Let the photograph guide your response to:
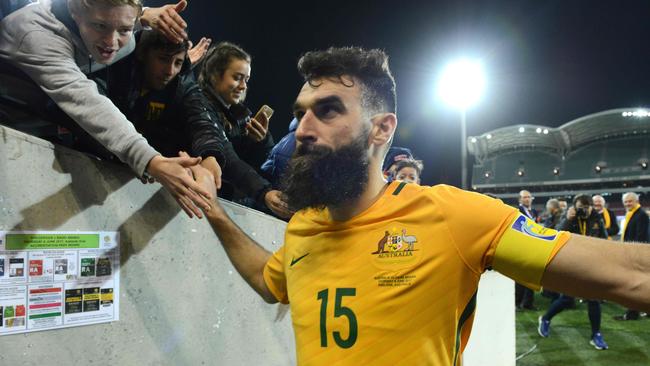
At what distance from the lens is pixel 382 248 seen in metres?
1.71

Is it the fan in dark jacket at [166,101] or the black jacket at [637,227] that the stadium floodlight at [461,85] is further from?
the fan in dark jacket at [166,101]

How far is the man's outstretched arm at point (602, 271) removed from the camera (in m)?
1.37

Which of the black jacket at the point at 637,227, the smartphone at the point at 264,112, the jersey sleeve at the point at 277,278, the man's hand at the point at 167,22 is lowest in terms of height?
the black jacket at the point at 637,227

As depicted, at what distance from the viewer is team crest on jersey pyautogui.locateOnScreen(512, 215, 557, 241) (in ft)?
4.93

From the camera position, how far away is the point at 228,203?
2.93 m

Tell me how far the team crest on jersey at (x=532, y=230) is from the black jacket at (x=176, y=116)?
1522mm

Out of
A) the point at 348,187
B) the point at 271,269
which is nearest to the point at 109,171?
the point at 271,269

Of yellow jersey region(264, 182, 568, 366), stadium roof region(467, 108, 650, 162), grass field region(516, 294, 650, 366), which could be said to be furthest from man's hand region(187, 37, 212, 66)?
stadium roof region(467, 108, 650, 162)

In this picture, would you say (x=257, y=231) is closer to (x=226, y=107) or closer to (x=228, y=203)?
(x=228, y=203)

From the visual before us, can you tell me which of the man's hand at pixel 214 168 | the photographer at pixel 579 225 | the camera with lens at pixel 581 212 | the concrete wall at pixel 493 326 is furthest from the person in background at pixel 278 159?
the camera with lens at pixel 581 212

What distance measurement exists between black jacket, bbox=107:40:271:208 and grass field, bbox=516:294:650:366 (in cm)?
563

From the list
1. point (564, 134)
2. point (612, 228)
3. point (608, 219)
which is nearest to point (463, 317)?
point (612, 228)

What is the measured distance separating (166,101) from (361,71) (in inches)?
49.4

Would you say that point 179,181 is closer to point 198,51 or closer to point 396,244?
point 396,244
